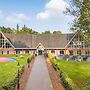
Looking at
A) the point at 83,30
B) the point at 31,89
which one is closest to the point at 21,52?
the point at 83,30

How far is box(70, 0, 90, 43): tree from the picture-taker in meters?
42.9

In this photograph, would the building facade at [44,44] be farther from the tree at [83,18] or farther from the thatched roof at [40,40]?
the tree at [83,18]

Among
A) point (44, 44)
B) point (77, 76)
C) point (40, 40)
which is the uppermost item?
point (40, 40)

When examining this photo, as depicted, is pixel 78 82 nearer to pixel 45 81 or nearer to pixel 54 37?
pixel 45 81

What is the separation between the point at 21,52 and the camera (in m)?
97.4

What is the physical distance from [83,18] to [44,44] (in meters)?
55.5

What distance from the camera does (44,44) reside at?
324 ft

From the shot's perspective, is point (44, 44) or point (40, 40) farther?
point (40, 40)

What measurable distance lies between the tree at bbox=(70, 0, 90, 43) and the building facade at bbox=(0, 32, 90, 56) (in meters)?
48.9

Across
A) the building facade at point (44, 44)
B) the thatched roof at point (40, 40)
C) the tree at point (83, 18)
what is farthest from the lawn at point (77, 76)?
the thatched roof at point (40, 40)

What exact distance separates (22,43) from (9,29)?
6544 centimetres

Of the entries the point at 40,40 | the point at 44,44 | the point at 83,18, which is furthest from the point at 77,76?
the point at 40,40

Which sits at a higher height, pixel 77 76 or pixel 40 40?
pixel 40 40

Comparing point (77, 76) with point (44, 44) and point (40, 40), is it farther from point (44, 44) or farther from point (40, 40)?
point (40, 40)
